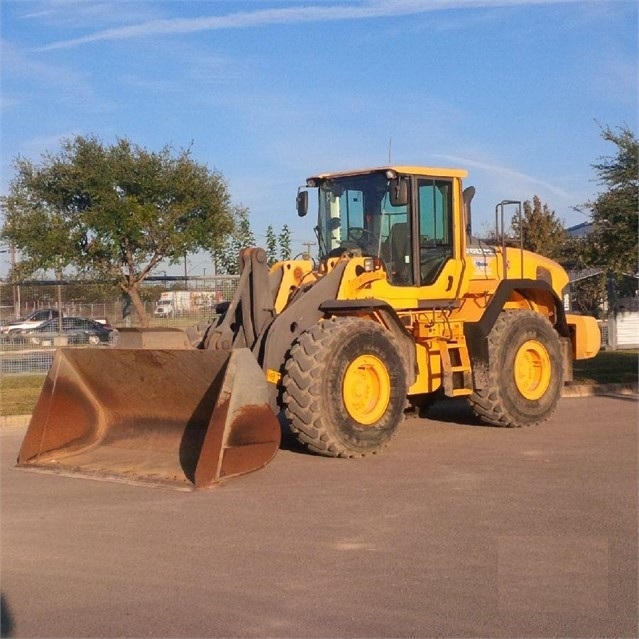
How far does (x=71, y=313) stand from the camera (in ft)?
67.8

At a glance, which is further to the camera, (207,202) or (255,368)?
(207,202)

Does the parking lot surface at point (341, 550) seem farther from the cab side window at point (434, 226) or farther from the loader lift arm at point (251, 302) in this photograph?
the cab side window at point (434, 226)

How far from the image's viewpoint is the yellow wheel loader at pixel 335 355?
9.68 meters

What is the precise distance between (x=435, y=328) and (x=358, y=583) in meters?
6.24

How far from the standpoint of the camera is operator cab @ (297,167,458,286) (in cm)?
1189

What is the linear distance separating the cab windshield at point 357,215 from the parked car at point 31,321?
9796 millimetres

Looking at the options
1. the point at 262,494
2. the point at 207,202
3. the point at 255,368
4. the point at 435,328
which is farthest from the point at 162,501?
the point at 207,202

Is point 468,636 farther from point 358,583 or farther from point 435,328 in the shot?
point 435,328

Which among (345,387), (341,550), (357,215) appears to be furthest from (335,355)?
(341,550)

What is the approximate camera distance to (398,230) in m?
11.9

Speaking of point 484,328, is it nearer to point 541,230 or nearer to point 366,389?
point 366,389

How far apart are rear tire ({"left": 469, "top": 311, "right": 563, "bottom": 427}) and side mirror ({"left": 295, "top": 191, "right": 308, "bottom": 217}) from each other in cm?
269

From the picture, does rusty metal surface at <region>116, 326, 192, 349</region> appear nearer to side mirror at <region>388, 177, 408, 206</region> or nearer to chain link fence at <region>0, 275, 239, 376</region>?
side mirror at <region>388, 177, 408, 206</region>

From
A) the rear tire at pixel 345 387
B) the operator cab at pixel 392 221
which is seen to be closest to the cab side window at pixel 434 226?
the operator cab at pixel 392 221
